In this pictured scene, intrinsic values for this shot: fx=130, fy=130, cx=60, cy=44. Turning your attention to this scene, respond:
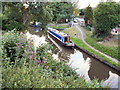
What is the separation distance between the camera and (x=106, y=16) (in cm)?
636

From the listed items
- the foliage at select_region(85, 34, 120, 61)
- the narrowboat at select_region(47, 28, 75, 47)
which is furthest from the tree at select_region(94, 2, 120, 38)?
the narrowboat at select_region(47, 28, 75, 47)

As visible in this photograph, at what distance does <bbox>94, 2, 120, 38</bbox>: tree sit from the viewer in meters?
6.21

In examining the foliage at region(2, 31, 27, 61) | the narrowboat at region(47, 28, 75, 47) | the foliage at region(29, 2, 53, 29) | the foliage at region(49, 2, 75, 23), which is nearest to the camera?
the foliage at region(2, 31, 27, 61)

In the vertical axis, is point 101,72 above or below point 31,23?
below

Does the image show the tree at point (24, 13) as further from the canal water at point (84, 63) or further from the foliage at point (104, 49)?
the foliage at point (104, 49)

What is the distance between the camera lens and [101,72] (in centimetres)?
436

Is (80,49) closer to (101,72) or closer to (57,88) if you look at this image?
(101,72)

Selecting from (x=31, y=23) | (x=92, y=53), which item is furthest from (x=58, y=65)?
(x=31, y=23)

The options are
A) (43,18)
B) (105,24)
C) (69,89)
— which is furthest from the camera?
(105,24)

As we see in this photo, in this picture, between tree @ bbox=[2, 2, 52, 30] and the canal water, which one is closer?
the canal water

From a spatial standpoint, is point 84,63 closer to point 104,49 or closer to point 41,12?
point 104,49

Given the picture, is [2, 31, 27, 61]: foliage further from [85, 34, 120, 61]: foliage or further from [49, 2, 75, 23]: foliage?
[85, 34, 120, 61]: foliage

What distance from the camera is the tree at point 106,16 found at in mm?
6211

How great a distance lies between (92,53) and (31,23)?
3000 mm
